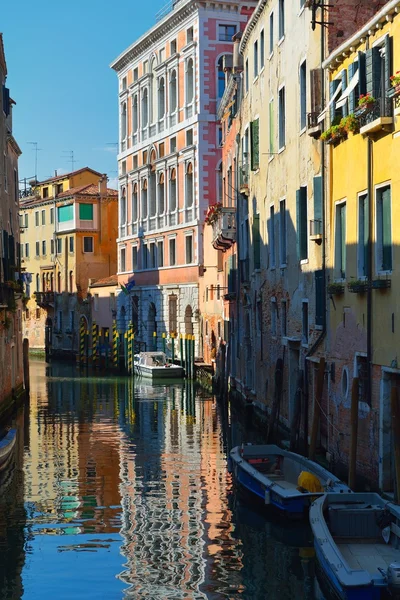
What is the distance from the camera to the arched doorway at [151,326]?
45.7 metres

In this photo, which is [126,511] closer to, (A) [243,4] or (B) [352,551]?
(B) [352,551]

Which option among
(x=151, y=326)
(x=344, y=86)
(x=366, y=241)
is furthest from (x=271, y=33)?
(x=151, y=326)

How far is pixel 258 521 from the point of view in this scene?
13469mm

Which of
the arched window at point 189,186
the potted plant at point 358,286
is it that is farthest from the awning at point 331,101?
the arched window at point 189,186

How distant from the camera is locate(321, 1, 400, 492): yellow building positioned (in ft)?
40.8

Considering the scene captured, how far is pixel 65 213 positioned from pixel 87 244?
2339mm

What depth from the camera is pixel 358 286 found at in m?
13.5

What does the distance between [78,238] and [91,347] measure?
6.71 meters

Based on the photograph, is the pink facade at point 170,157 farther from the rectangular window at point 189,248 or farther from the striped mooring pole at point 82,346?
the striped mooring pole at point 82,346

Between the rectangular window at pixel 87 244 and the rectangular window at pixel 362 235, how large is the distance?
42.8m

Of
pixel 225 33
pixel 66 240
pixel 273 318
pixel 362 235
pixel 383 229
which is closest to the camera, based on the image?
pixel 383 229

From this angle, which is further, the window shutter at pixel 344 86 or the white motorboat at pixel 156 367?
the white motorboat at pixel 156 367

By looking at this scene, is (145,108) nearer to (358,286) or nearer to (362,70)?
(362,70)

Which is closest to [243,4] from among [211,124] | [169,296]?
[211,124]
